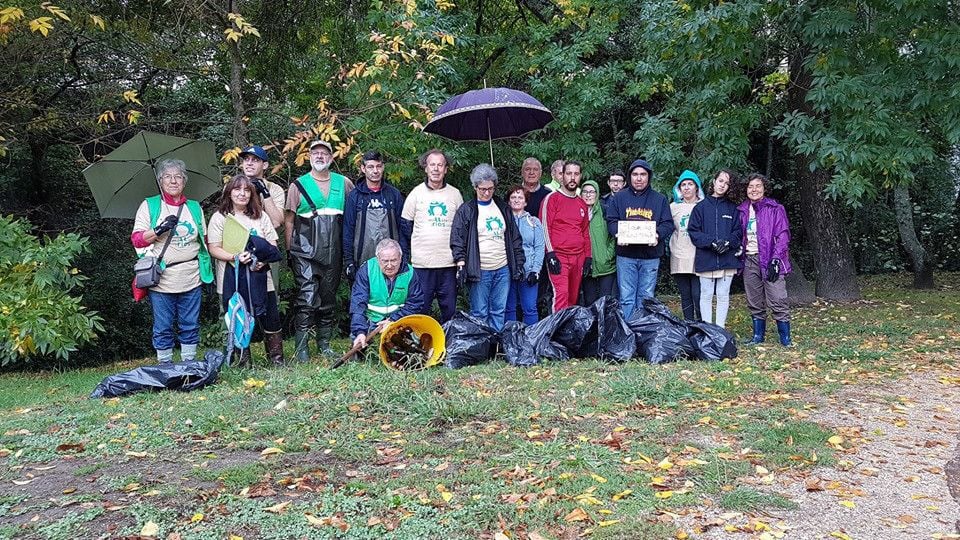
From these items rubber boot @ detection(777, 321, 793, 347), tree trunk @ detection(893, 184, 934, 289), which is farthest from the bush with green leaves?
tree trunk @ detection(893, 184, 934, 289)

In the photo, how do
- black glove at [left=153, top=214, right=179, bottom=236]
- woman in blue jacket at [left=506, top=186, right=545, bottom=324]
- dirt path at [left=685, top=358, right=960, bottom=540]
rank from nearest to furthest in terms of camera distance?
1. dirt path at [left=685, top=358, right=960, bottom=540]
2. black glove at [left=153, top=214, right=179, bottom=236]
3. woman in blue jacket at [left=506, top=186, right=545, bottom=324]

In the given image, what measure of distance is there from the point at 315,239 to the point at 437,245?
106 centimetres

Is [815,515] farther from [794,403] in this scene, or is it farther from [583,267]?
[583,267]

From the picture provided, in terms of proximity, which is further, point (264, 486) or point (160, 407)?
point (160, 407)

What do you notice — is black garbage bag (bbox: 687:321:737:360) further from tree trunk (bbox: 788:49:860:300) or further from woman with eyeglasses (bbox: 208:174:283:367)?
tree trunk (bbox: 788:49:860:300)

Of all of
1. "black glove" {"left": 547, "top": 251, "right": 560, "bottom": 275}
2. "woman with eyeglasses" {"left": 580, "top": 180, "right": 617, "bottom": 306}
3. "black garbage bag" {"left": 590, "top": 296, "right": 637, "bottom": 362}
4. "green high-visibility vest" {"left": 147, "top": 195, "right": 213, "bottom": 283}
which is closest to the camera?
"green high-visibility vest" {"left": 147, "top": 195, "right": 213, "bottom": 283}

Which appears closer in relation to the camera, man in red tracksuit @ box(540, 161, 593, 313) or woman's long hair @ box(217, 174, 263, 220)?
woman's long hair @ box(217, 174, 263, 220)

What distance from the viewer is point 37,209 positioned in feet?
33.4

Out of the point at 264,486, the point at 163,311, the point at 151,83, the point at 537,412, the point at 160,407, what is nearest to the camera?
the point at 264,486

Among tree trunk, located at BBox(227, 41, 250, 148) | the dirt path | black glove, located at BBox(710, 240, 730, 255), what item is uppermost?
tree trunk, located at BBox(227, 41, 250, 148)

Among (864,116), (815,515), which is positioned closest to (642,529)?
(815,515)

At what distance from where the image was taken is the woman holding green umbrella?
6043 millimetres

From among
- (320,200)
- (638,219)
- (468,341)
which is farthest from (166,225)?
(638,219)

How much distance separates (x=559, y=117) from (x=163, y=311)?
18.3ft
